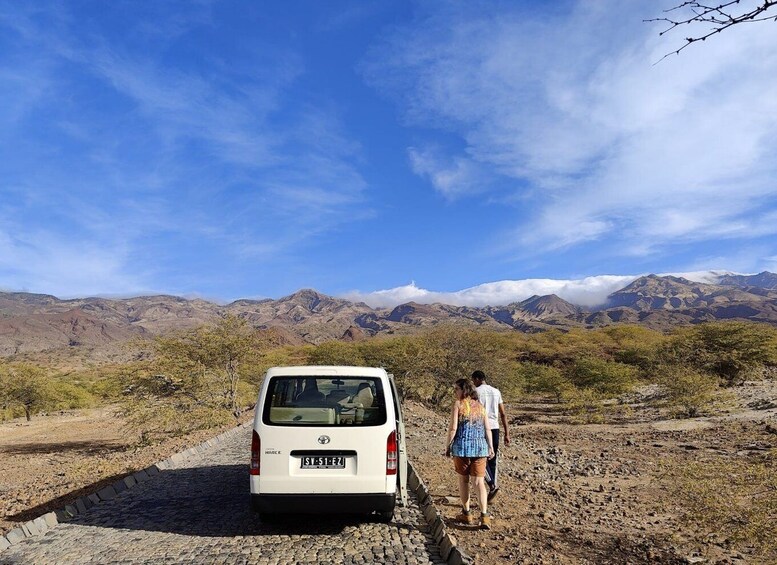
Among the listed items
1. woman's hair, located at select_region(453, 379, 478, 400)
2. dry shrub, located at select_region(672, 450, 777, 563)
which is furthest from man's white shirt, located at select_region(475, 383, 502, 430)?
dry shrub, located at select_region(672, 450, 777, 563)

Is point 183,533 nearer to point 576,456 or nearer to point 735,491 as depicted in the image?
point 735,491

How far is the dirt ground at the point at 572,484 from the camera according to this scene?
6.01 metres

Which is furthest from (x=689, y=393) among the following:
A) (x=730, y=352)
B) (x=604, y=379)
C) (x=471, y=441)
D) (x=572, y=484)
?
(x=471, y=441)

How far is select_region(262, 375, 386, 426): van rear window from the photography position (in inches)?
236

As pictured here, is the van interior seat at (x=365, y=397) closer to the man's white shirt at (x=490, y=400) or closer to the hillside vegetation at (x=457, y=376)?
the man's white shirt at (x=490, y=400)

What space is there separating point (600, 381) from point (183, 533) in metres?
33.7

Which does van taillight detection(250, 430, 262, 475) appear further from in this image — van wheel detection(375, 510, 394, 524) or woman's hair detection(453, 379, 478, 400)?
woman's hair detection(453, 379, 478, 400)

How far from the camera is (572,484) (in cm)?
1014

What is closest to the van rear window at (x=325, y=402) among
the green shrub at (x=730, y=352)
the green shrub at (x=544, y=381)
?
the green shrub at (x=544, y=381)

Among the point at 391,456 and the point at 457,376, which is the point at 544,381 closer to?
the point at 457,376

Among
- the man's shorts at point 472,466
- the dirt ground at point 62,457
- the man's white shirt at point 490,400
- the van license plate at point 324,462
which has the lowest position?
the dirt ground at point 62,457

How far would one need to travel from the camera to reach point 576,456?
14.0m

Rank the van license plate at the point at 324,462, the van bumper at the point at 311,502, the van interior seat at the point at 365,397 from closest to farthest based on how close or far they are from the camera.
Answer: the van bumper at the point at 311,502, the van license plate at the point at 324,462, the van interior seat at the point at 365,397

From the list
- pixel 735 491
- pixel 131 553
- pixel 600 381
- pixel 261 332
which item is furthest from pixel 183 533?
pixel 600 381
